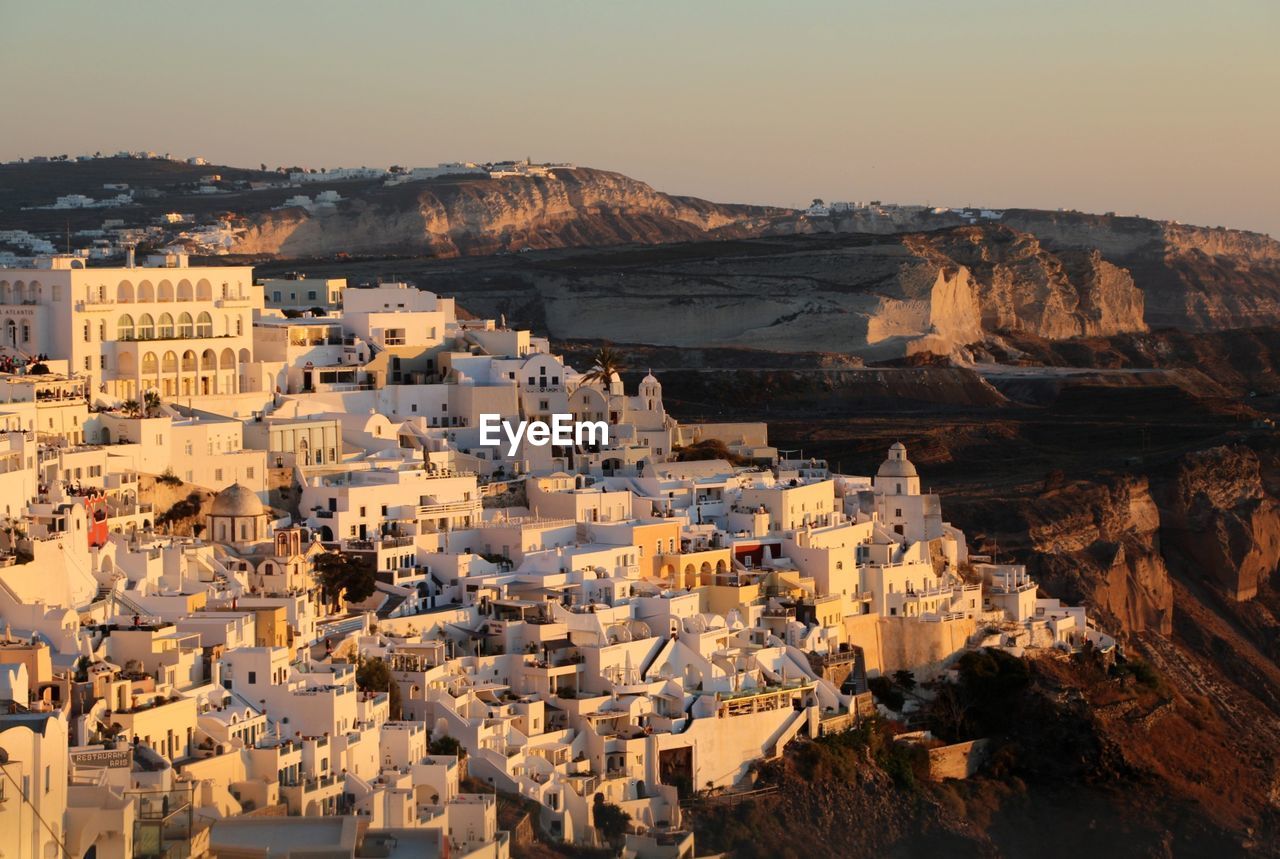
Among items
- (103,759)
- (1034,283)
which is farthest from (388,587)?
(1034,283)

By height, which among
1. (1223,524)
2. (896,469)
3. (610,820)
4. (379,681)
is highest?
(896,469)

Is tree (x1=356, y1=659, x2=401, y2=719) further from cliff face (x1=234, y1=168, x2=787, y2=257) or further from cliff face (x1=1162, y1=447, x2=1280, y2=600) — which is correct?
cliff face (x1=234, y1=168, x2=787, y2=257)

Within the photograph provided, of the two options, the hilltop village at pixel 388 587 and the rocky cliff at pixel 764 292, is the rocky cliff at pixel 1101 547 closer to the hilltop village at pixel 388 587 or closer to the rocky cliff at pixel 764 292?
the hilltop village at pixel 388 587

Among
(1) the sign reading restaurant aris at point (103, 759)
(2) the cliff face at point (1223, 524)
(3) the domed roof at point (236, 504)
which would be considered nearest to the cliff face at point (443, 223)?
(2) the cliff face at point (1223, 524)

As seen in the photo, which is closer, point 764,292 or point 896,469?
point 896,469

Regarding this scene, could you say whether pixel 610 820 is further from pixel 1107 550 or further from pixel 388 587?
pixel 1107 550

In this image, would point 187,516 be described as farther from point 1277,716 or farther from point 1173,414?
point 1173,414

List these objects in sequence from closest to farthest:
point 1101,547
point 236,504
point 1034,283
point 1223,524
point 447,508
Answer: point 236,504, point 447,508, point 1101,547, point 1223,524, point 1034,283
